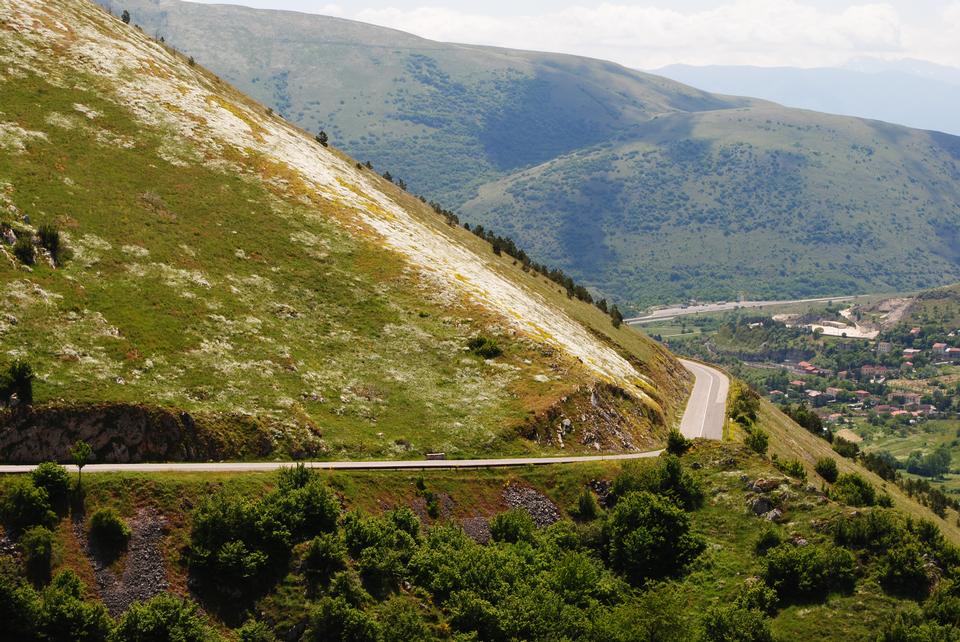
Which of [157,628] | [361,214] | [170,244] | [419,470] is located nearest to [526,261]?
[361,214]

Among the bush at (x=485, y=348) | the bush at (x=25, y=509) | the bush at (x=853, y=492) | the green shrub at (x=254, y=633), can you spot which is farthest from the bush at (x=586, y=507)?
the bush at (x=25, y=509)

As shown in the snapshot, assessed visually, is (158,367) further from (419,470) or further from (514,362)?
(514,362)

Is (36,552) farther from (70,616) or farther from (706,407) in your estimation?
(706,407)

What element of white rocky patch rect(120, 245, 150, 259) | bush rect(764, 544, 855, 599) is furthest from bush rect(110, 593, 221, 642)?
white rocky patch rect(120, 245, 150, 259)

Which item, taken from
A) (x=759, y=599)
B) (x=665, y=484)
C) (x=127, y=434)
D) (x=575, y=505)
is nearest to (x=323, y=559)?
(x=127, y=434)

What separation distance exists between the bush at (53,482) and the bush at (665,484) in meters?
45.9

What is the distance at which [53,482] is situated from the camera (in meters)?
57.3

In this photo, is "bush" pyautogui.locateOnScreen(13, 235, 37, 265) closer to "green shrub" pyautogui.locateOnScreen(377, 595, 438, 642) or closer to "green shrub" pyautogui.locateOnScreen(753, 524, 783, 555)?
"green shrub" pyautogui.locateOnScreen(377, 595, 438, 642)

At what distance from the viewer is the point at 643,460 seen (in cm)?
8250

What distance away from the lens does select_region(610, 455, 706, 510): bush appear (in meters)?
78.5

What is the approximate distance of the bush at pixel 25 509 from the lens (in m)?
54.5

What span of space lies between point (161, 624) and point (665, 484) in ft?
149

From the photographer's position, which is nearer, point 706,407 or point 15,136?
point 15,136

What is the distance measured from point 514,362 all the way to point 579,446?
12.5m
